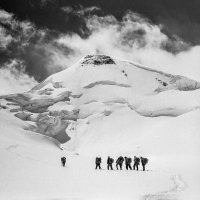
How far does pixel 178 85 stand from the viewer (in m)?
139

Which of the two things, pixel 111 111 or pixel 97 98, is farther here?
pixel 97 98

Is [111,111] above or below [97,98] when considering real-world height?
below

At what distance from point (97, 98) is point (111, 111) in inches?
384

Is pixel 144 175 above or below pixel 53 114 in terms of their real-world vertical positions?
below

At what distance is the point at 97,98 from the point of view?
11938 cm

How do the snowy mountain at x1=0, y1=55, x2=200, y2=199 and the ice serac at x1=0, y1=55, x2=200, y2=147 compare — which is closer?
the snowy mountain at x1=0, y1=55, x2=200, y2=199

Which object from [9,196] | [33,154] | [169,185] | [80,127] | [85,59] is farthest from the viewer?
[85,59]

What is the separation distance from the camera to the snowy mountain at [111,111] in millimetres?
68312

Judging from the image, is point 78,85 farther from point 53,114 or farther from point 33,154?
point 33,154

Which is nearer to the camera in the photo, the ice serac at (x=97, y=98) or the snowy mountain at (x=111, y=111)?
the snowy mountain at (x=111, y=111)

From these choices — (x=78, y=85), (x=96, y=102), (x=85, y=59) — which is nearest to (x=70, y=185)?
(x=96, y=102)

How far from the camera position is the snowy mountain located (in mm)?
68312

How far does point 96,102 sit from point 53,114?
14.4m

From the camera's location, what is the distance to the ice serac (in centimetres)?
10488
